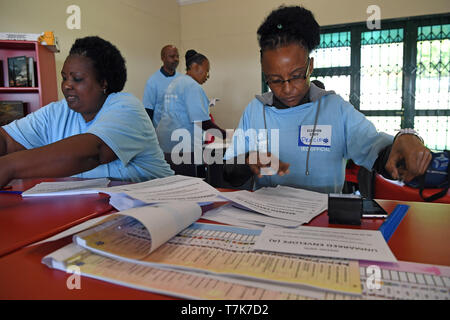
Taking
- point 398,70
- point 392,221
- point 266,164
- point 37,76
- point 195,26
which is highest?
point 195,26

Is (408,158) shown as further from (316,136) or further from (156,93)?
(156,93)

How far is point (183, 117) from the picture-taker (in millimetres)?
2973

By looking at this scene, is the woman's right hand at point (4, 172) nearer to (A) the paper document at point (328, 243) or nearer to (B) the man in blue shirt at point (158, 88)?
(A) the paper document at point (328, 243)

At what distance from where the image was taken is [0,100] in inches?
119

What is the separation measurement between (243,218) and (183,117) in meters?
2.31

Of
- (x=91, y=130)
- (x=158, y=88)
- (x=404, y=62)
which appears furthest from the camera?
(x=404, y=62)

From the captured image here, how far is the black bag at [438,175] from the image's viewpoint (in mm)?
691

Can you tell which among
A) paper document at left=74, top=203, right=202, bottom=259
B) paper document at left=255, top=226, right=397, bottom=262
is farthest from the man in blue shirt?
paper document at left=255, top=226, right=397, bottom=262

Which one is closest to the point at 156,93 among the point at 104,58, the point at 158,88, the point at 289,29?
the point at 158,88

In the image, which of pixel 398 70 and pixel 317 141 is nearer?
pixel 317 141

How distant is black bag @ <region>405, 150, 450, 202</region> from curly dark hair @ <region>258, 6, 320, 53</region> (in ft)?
2.25

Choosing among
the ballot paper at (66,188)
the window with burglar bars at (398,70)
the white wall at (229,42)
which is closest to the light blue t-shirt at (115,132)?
the ballot paper at (66,188)

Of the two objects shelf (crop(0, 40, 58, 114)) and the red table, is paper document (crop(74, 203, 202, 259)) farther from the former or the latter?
shelf (crop(0, 40, 58, 114))
